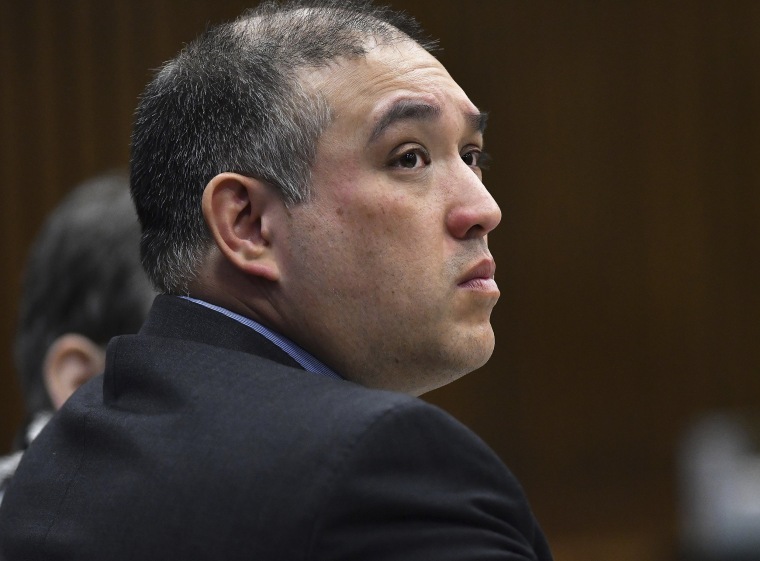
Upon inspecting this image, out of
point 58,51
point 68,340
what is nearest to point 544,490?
point 58,51

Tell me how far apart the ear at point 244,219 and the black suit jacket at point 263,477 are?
16 cm

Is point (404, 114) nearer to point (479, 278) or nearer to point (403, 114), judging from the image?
point (403, 114)

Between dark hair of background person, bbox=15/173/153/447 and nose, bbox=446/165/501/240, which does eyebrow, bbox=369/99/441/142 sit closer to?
nose, bbox=446/165/501/240

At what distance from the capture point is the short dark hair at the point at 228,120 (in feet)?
5.23

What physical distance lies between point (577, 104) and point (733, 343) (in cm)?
147

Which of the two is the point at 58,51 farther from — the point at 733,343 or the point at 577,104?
the point at 733,343

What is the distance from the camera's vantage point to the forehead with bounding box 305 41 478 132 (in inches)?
63.0

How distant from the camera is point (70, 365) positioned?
2.28m

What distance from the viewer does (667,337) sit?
18.1 feet

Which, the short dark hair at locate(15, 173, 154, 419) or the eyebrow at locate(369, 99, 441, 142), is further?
the short dark hair at locate(15, 173, 154, 419)

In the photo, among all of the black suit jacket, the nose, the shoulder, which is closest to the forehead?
the nose

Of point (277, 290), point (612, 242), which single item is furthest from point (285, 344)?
point (612, 242)

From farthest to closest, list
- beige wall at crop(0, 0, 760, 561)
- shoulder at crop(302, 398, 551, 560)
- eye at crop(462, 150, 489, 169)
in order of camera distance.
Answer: beige wall at crop(0, 0, 760, 561) < eye at crop(462, 150, 489, 169) < shoulder at crop(302, 398, 551, 560)

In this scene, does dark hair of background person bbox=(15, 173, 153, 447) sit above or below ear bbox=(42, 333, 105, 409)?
above
